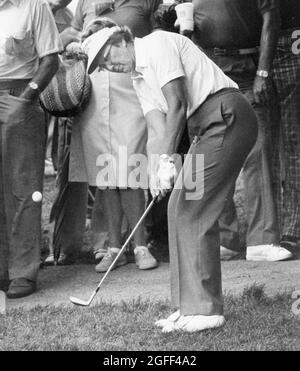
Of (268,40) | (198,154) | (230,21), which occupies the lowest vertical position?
(198,154)

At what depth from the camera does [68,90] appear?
7266mm

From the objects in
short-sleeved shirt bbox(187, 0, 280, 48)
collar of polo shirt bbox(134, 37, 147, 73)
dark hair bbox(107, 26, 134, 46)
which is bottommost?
collar of polo shirt bbox(134, 37, 147, 73)

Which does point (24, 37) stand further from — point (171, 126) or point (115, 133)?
point (171, 126)

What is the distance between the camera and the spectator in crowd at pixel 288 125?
25.4ft

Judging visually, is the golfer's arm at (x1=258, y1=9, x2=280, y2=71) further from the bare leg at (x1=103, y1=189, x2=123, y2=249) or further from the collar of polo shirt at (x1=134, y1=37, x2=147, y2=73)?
the collar of polo shirt at (x1=134, y1=37, x2=147, y2=73)

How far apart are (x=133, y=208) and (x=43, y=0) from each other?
158 centimetres

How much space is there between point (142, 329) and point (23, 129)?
1.81 metres

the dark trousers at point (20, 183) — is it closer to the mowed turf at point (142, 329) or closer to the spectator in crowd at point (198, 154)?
the mowed turf at point (142, 329)

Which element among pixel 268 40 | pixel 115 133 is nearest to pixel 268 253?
pixel 115 133

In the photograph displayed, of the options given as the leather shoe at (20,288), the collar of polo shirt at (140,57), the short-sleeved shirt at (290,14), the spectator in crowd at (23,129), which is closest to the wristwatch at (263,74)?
the short-sleeved shirt at (290,14)

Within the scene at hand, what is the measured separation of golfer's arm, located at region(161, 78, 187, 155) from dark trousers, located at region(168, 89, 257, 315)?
0.20 metres

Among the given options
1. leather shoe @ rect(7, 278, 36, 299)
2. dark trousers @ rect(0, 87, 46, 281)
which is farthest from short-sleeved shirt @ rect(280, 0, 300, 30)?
leather shoe @ rect(7, 278, 36, 299)

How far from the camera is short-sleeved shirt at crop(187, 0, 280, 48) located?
7535mm
